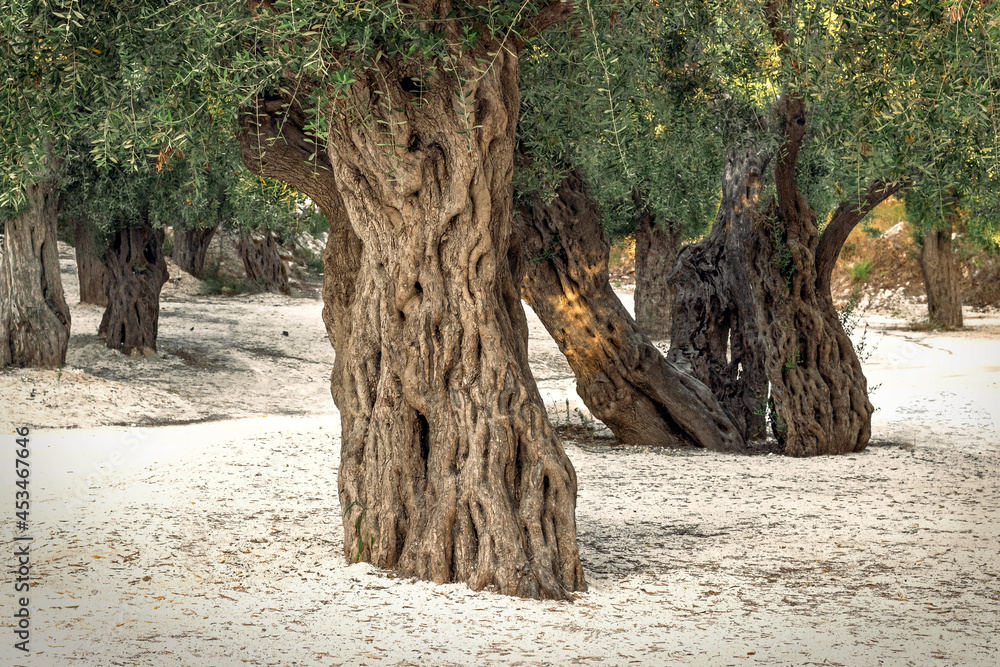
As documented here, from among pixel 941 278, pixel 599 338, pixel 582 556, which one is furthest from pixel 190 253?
pixel 582 556

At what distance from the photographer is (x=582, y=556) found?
236 inches

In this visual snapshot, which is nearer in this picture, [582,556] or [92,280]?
[582,556]

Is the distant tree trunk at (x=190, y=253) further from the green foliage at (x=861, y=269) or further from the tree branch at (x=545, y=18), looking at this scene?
the tree branch at (x=545, y=18)

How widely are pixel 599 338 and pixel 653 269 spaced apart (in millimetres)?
10130

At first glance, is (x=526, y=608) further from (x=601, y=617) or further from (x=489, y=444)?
(x=489, y=444)

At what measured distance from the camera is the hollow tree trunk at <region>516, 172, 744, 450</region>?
9547 mm

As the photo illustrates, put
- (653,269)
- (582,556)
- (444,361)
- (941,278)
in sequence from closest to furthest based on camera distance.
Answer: (444,361) → (582,556) → (653,269) → (941,278)

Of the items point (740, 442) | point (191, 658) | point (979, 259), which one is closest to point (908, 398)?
point (740, 442)

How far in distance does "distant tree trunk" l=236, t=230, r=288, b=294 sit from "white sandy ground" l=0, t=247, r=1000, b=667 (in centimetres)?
1559

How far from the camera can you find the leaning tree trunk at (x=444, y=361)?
498 centimetres

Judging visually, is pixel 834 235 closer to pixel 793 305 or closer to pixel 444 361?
pixel 793 305

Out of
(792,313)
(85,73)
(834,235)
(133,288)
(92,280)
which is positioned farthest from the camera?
(92,280)

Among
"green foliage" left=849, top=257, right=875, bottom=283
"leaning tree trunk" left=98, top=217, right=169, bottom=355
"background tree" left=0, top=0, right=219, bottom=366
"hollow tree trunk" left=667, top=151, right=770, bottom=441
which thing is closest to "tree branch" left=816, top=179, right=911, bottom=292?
"hollow tree trunk" left=667, top=151, right=770, bottom=441

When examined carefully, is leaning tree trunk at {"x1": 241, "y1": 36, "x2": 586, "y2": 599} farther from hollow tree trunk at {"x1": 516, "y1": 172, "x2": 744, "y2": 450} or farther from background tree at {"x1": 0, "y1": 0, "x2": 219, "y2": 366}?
hollow tree trunk at {"x1": 516, "y1": 172, "x2": 744, "y2": 450}
